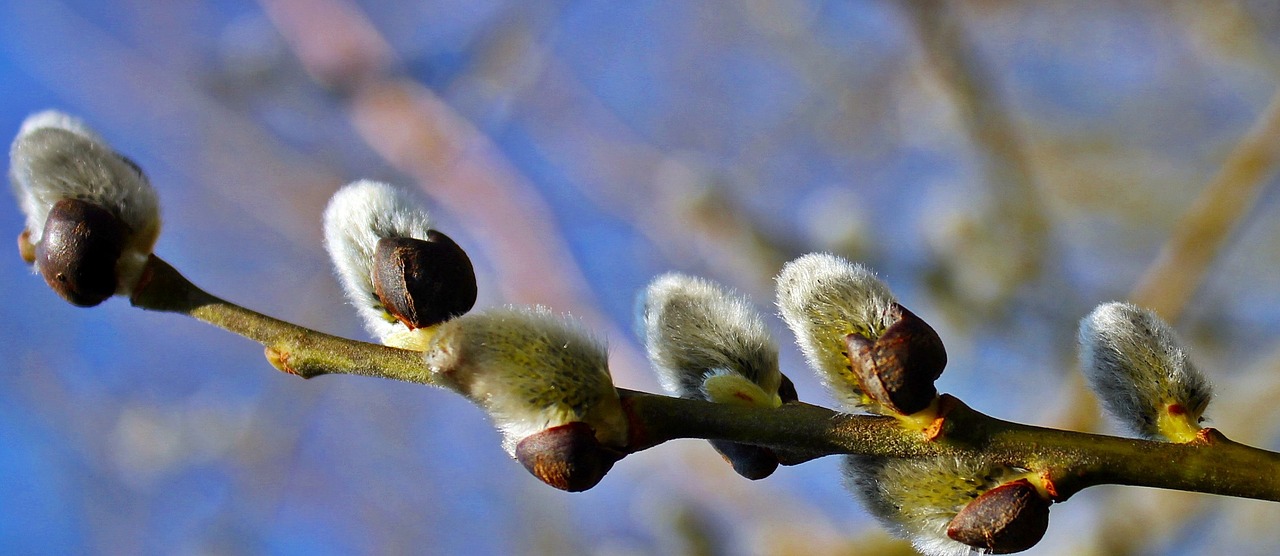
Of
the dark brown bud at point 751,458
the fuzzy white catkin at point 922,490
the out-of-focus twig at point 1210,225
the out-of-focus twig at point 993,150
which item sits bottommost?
the fuzzy white catkin at point 922,490

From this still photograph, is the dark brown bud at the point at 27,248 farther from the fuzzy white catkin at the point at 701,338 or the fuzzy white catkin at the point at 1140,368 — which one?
the fuzzy white catkin at the point at 1140,368

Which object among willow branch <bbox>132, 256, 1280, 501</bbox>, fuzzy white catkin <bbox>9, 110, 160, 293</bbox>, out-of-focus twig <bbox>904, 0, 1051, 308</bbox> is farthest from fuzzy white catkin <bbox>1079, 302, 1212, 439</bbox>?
out-of-focus twig <bbox>904, 0, 1051, 308</bbox>

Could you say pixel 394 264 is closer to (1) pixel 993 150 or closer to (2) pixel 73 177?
(2) pixel 73 177

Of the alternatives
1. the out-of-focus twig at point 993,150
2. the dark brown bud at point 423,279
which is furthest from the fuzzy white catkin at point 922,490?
the out-of-focus twig at point 993,150

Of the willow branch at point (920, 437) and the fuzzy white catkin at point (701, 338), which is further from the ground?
the fuzzy white catkin at point (701, 338)

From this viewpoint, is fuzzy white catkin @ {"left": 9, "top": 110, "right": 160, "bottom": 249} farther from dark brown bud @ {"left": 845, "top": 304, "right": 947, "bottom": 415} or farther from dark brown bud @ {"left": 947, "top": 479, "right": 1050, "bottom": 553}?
dark brown bud @ {"left": 947, "top": 479, "right": 1050, "bottom": 553}

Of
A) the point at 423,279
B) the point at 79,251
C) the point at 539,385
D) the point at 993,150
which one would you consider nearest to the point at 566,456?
the point at 539,385
